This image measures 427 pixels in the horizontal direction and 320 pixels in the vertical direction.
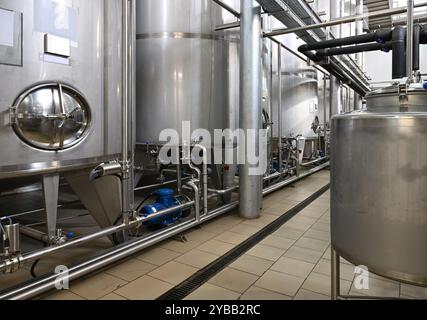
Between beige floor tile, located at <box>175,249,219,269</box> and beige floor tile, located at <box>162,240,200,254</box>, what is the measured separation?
62mm

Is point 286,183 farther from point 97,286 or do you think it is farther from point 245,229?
point 97,286

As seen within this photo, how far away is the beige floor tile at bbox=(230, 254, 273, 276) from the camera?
1.80 meters

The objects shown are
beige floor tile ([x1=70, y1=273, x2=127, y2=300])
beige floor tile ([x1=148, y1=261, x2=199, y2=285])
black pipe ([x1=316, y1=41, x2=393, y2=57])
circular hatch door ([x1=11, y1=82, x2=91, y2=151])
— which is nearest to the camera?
circular hatch door ([x1=11, y1=82, x2=91, y2=151])

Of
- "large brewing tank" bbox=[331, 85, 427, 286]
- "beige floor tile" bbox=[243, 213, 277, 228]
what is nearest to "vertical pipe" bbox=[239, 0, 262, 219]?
"beige floor tile" bbox=[243, 213, 277, 228]

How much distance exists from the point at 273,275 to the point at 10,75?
1.64 m

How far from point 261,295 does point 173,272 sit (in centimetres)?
52

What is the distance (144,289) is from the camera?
1.57m

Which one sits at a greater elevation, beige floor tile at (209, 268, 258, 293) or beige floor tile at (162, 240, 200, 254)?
beige floor tile at (162, 240, 200, 254)

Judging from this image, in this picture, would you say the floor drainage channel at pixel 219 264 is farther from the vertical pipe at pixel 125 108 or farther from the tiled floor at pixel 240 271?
the vertical pipe at pixel 125 108

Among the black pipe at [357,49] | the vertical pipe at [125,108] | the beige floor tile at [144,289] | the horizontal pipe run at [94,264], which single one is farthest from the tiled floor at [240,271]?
the black pipe at [357,49]

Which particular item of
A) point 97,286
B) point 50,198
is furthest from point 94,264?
point 50,198

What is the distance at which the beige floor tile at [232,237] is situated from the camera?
2.24 metres

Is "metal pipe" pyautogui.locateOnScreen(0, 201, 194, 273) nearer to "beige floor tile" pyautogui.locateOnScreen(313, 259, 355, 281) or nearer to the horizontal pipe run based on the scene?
the horizontal pipe run

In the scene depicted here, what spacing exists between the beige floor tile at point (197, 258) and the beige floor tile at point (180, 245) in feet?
0.20
